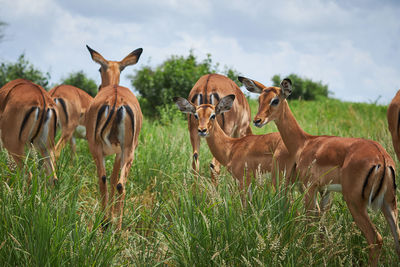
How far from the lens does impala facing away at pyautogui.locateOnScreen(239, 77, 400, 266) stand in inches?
145

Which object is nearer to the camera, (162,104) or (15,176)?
(15,176)

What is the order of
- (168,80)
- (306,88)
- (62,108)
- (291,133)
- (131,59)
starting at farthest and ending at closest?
(306,88) < (168,80) < (62,108) < (131,59) < (291,133)

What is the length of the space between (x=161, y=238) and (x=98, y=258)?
0.54 meters

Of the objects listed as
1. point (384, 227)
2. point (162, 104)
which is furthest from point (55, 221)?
point (162, 104)

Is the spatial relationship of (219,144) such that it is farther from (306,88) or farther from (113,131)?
(306,88)

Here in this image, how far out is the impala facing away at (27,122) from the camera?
19.2 ft

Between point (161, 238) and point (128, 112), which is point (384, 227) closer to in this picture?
point (161, 238)

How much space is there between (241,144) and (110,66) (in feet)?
10.8

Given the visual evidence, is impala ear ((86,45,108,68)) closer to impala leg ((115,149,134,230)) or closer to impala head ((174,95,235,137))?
impala head ((174,95,235,137))

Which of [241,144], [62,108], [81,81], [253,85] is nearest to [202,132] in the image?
[241,144]

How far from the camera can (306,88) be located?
24.7 meters

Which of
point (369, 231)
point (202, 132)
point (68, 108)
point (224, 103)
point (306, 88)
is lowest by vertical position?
point (369, 231)

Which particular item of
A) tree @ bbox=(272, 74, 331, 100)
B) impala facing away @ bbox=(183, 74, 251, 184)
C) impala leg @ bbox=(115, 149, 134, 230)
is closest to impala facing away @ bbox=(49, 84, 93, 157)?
impala facing away @ bbox=(183, 74, 251, 184)

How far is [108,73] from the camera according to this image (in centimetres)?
767
